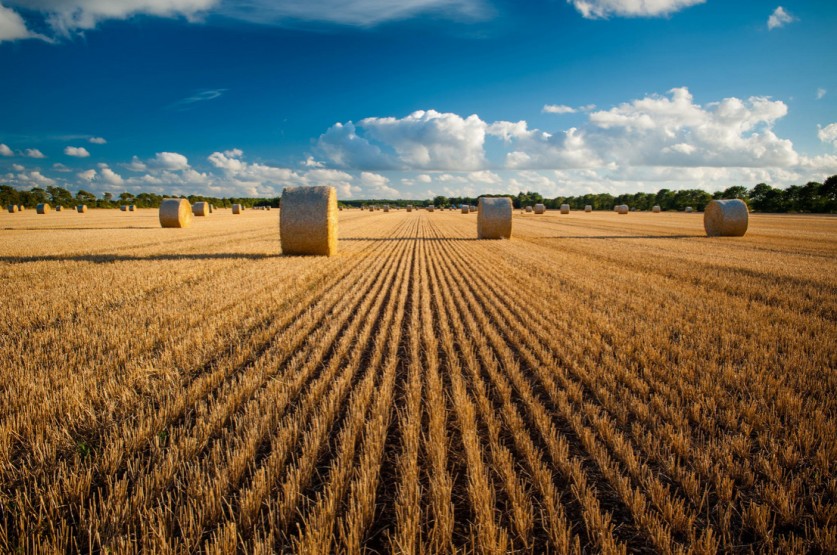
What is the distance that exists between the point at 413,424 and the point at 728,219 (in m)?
23.5

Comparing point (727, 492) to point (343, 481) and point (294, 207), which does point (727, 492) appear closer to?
point (343, 481)

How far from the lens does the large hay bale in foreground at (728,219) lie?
67.8ft

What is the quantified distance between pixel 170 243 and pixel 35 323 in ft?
41.3

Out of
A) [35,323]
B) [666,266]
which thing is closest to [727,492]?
[35,323]

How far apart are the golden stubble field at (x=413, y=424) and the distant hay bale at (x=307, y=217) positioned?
19.5 ft

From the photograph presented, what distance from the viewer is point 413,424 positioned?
3.37m

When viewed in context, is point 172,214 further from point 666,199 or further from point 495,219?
point 666,199

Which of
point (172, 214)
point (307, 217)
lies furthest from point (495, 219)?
point (172, 214)

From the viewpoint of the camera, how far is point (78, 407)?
3.47m

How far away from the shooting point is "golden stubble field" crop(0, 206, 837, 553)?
235cm

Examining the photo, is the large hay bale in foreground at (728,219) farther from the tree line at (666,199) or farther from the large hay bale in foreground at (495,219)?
the tree line at (666,199)

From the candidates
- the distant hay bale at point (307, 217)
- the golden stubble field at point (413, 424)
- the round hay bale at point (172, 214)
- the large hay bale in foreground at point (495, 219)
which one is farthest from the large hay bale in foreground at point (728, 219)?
the round hay bale at point (172, 214)

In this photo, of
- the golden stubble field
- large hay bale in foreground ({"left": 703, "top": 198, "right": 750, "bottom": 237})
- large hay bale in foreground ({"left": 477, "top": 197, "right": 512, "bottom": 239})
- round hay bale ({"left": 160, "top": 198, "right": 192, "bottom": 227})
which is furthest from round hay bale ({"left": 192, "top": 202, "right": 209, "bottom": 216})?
large hay bale in foreground ({"left": 703, "top": 198, "right": 750, "bottom": 237})

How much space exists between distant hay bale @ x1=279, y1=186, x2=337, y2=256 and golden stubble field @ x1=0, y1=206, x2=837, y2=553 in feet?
19.5
